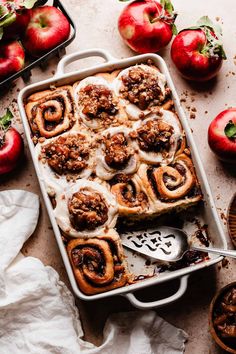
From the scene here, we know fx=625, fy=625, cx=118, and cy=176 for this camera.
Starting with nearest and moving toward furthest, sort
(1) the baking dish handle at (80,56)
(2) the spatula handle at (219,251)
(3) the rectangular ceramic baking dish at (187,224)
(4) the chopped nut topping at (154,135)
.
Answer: (2) the spatula handle at (219,251)
(3) the rectangular ceramic baking dish at (187,224)
(4) the chopped nut topping at (154,135)
(1) the baking dish handle at (80,56)

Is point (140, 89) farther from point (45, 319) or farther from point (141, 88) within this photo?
point (45, 319)

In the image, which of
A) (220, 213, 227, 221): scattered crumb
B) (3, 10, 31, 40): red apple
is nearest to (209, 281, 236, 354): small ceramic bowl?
(220, 213, 227, 221): scattered crumb

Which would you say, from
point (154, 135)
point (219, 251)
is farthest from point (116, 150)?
point (219, 251)

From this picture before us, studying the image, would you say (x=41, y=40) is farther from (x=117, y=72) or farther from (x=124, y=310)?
(x=124, y=310)

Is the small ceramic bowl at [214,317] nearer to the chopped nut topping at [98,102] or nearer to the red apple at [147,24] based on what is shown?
the chopped nut topping at [98,102]

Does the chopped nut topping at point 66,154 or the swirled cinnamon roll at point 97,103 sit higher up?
the swirled cinnamon roll at point 97,103

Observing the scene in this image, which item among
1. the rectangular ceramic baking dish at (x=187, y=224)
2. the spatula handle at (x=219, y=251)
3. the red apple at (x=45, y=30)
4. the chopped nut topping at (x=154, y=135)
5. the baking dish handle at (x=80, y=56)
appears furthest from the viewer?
the red apple at (x=45, y=30)

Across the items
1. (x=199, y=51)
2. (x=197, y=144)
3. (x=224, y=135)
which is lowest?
(x=197, y=144)

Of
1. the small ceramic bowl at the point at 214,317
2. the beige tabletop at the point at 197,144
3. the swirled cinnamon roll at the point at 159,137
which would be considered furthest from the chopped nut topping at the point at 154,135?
the small ceramic bowl at the point at 214,317
